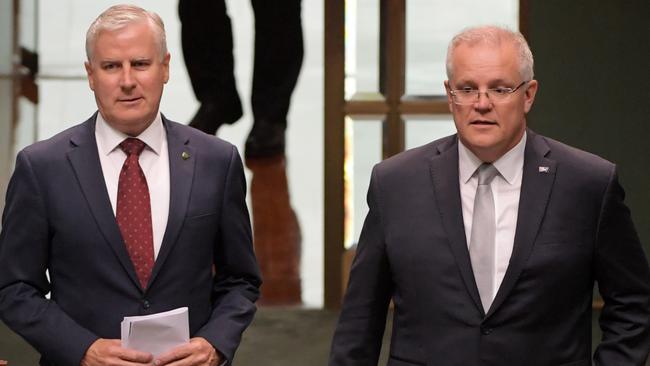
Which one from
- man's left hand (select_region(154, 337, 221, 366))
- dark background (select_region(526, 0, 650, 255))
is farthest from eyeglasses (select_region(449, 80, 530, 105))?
dark background (select_region(526, 0, 650, 255))

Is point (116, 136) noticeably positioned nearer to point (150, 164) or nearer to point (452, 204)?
point (150, 164)

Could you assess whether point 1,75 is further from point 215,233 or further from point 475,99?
point 475,99

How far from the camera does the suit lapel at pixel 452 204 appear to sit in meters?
2.97

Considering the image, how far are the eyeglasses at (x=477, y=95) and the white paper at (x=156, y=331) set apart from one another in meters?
0.78

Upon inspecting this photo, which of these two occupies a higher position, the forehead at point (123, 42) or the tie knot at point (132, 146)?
the forehead at point (123, 42)

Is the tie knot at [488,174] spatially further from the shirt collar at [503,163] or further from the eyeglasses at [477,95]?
the eyeglasses at [477,95]

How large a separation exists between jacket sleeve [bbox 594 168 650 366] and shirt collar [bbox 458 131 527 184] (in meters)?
0.20

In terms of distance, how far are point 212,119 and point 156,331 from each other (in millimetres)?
4058

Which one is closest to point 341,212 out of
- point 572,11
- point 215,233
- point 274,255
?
point 274,255

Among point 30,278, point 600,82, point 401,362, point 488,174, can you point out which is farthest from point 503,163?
point 600,82

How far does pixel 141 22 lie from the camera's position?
3.14 metres

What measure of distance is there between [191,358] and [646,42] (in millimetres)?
4429

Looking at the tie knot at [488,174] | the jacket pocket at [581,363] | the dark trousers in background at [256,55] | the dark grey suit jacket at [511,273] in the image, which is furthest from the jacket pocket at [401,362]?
the dark trousers in background at [256,55]

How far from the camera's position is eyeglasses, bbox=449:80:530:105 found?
9.68 ft
